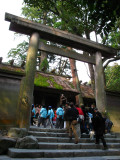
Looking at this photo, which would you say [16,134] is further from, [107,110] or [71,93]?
[71,93]

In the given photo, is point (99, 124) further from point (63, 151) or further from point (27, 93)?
point (27, 93)

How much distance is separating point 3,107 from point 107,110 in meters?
5.76

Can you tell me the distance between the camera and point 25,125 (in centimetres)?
596

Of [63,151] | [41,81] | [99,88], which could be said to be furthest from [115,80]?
[63,151]

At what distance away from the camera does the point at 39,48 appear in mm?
7355

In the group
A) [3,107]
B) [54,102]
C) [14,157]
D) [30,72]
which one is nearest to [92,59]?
[30,72]

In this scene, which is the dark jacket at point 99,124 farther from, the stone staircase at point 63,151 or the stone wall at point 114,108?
the stone wall at point 114,108

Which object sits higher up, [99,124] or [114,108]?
[114,108]

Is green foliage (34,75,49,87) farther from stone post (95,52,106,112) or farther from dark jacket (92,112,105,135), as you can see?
dark jacket (92,112,105,135)

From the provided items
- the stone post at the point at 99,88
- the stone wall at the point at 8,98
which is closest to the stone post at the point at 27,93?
the stone wall at the point at 8,98

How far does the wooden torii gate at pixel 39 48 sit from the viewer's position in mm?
6137

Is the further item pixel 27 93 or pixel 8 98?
pixel 27 93

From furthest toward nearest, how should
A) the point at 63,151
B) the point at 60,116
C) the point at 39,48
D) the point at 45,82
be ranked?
the point at 45,82, the point at 60,116, the point at 39,48, the point at 63,151

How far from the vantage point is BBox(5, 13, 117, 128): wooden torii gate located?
614 centimetres
